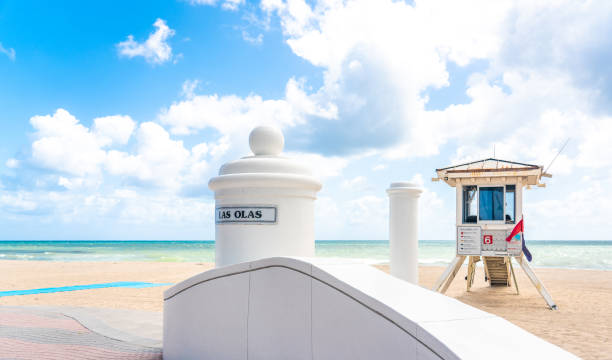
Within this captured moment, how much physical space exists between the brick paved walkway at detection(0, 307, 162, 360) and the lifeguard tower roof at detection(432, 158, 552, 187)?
860cm

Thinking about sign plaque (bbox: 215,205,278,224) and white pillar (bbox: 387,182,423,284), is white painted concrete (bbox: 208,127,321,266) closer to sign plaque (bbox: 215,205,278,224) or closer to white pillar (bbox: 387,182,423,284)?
sign plaque (bbox: 215,205,278,224)

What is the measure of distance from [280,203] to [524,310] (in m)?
10.4

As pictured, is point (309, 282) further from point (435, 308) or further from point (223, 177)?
point (223, 177)

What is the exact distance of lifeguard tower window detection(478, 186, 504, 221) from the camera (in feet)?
40.0

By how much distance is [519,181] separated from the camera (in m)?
12.0

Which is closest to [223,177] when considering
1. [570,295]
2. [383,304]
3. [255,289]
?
[255,289]

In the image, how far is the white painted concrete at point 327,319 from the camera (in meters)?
2.56

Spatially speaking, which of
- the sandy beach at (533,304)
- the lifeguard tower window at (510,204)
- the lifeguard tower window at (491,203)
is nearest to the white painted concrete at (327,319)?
the sandy beach at (533,304)

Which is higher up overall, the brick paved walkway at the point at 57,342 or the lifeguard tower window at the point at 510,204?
the lifeguard tower window at the point at 510,204

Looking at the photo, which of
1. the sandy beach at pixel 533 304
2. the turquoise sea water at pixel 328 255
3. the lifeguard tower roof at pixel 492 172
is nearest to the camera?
the sandy beach at pixel 533 304

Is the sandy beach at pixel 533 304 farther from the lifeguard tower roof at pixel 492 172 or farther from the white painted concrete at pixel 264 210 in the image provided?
the white painted concrete at pixel 264 210

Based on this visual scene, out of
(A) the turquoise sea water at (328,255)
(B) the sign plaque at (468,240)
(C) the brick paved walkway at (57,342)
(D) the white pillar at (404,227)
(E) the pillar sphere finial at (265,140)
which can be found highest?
(E) the pillar sphere finial at (265,140)

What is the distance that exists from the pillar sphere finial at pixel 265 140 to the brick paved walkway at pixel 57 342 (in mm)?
2922

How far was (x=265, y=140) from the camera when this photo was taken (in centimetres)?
488
